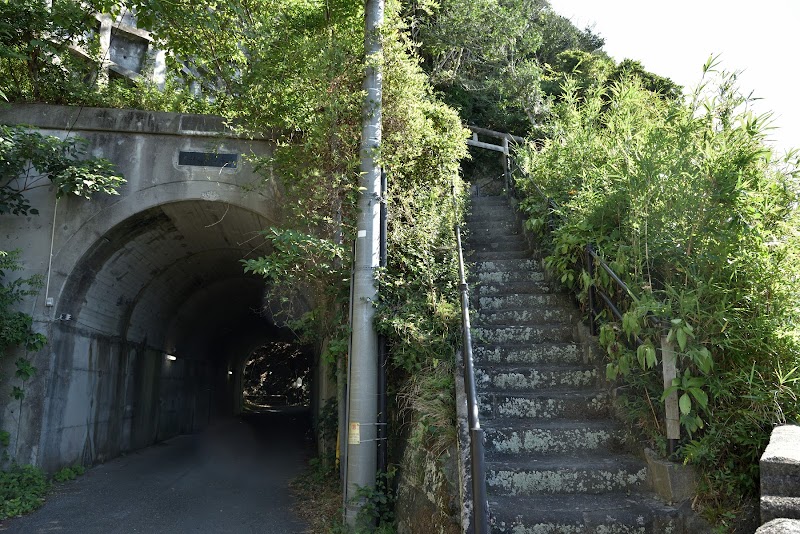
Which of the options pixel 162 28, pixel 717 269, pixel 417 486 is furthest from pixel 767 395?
pixel 162 28

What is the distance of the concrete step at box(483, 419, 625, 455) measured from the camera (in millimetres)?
4512

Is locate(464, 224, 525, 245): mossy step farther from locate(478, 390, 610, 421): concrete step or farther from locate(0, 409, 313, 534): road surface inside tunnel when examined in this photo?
locate(0, 409, 313, 534): road surface inside tunnel

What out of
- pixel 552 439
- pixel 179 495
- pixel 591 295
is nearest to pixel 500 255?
pixel 591 295

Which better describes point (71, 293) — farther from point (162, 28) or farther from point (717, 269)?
point (717, 269)

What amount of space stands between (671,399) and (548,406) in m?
1.17

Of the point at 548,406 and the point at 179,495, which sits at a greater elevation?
the point at 548,406

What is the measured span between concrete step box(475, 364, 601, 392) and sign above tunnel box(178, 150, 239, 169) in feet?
16.3

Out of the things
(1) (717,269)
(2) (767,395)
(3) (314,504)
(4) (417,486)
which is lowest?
(3) (314,504)

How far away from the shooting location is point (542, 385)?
5262 millimetres

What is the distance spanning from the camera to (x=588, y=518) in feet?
12.1

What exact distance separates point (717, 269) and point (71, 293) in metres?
7.97

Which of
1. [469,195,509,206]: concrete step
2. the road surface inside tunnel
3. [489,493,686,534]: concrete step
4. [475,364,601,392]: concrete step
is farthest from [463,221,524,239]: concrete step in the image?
[489,493,686,534]: concrete step

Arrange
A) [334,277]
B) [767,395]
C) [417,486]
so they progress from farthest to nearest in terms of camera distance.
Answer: [334,277]
[417,486]
[767,395]

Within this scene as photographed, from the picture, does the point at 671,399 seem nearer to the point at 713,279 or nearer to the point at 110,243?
the point at 713,279
